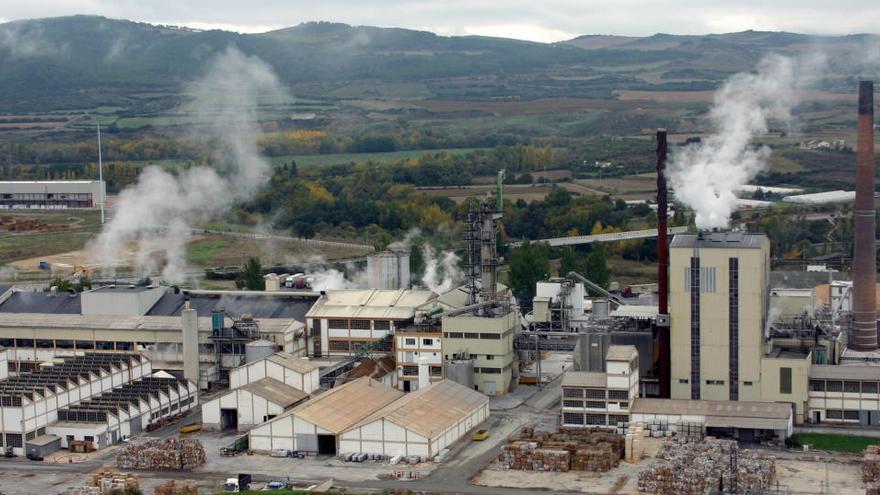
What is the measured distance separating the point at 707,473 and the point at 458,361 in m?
12.9

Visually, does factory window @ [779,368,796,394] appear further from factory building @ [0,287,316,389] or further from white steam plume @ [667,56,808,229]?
factory building @ [0,287,316,389]

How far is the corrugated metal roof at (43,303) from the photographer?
174 ft

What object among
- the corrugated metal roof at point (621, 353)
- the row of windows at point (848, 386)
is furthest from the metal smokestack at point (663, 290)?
the row of windows at point (848, 386)

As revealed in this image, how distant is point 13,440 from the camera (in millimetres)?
40531

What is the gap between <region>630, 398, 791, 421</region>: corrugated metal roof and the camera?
4016 centimetres

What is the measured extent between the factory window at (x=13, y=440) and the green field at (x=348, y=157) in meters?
80.0

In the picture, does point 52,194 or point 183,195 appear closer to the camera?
point 183,195

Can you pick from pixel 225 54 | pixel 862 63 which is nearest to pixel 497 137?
pixel 862 63

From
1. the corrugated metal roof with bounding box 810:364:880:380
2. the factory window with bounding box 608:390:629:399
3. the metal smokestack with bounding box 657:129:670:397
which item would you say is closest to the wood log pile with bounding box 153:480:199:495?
the factory window with bounding box 608:390:629:399

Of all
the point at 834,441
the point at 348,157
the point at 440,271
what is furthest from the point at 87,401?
the point at 348,157

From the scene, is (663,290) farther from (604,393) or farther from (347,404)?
(347,404)

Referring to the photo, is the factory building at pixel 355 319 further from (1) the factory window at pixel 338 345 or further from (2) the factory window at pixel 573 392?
(2) the factory window at pixel 573 392

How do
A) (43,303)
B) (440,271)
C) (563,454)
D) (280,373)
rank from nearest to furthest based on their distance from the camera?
(563,454) < (280,373) < (43,303) < (440,271)

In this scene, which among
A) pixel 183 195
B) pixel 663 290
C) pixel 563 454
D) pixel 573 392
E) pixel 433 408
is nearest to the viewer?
pixel 563 454
